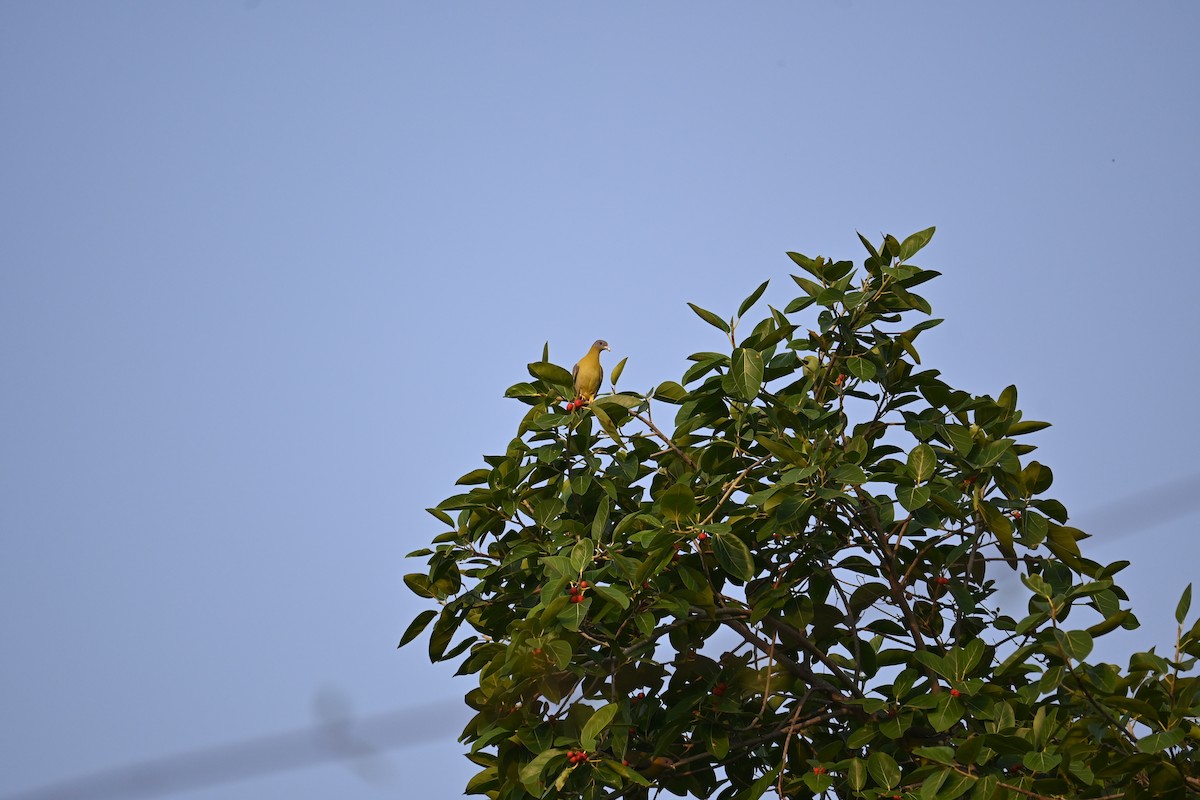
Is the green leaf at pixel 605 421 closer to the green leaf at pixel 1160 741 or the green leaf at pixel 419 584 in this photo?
the green leaf at pixel 419 584

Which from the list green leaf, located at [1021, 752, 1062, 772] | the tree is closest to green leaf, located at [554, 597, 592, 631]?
the tree

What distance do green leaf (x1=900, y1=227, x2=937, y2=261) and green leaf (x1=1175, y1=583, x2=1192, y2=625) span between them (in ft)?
3.83

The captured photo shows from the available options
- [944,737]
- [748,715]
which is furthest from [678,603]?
[944,737]

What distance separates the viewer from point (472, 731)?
3475 mm

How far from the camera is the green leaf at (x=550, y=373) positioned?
3523 mm

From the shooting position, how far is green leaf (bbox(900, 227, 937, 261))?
3594mm

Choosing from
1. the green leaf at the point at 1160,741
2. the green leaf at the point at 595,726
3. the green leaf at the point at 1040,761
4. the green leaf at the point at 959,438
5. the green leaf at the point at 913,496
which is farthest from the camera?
the green leaf at the point at 959,438

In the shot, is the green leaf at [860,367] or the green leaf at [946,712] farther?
the green leaf at [860,367]

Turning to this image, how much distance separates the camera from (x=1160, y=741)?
284cm

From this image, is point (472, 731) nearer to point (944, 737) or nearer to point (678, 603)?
point (678, 603)

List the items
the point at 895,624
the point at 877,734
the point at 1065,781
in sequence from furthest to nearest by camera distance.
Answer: the point at 895,624, the point at 877,734, the point at 1065,781

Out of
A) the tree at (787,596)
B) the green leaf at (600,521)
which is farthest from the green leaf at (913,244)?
the green leaf at (600,521)

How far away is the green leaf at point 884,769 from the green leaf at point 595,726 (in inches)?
26.7

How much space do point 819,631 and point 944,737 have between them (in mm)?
480
